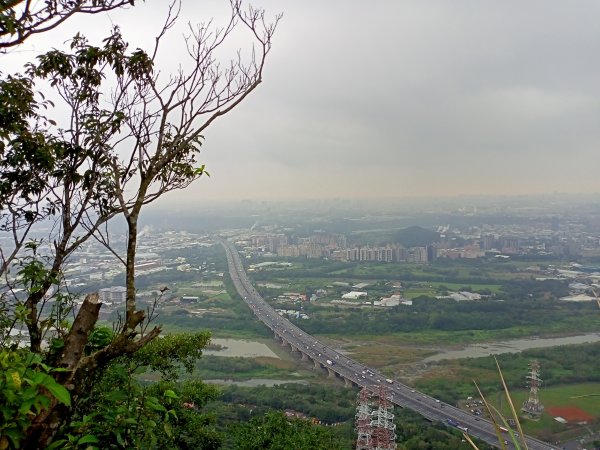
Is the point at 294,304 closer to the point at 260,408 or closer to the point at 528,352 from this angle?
the point at 528,352

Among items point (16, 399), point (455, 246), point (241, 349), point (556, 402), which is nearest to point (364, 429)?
point (556, 402)

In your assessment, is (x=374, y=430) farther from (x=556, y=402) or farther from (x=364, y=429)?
(x=556, y=402)

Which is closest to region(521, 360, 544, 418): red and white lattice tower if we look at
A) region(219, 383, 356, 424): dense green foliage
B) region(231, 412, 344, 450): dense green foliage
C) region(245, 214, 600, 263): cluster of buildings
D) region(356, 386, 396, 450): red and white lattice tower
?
region(356, 386, 396, 450): red and white lattice tower

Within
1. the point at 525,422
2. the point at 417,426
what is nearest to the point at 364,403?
the point at 417,426

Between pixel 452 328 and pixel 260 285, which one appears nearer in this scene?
pixel 452 328

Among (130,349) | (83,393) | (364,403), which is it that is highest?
(130,349)

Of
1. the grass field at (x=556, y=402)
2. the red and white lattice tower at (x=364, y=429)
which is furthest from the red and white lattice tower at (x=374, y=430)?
the grass field at (x=556, y=402)

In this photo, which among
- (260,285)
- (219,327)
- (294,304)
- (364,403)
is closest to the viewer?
(364,403)

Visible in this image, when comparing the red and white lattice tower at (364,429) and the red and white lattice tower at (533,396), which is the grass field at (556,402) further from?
the red and white lattice tower at (364,429)
